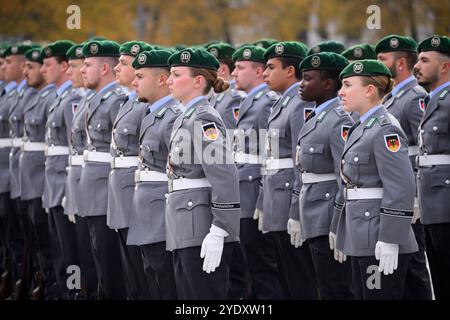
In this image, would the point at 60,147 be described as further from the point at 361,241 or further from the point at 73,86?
the point at 361,241

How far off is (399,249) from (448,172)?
1.25m

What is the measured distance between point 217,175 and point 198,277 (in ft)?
2.38

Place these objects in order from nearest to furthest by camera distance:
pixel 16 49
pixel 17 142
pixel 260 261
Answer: pixel 260 261, pixel 17 142, pixel 16 49

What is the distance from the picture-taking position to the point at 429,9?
2362 cm

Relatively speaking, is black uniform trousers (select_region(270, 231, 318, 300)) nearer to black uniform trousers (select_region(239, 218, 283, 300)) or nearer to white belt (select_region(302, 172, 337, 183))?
black uniform trousers (select_region(239, 218, 283, 300))

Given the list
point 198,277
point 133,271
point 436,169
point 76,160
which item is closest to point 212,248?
point 198,277

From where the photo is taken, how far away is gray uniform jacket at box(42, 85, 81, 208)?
10125 millimetres

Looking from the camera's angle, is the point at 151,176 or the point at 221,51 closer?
the point at 151,176

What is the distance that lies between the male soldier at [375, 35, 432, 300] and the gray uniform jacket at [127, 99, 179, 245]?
2116mm

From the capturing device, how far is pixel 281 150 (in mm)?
8875

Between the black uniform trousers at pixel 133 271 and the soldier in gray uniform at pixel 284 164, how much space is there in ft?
4.20

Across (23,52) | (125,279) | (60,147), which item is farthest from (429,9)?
(125,279)

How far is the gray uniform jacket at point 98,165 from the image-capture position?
9.05 m

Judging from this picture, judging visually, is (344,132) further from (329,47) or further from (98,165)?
(329,47)
